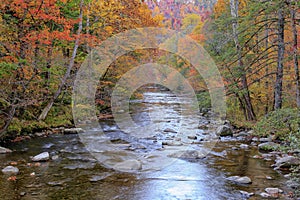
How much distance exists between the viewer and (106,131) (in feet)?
40.7

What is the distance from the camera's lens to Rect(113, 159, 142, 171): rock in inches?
285

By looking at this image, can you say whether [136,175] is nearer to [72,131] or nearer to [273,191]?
[273,191]

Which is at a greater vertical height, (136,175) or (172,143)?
(172,143)

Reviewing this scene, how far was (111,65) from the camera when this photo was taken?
1731 centimetres

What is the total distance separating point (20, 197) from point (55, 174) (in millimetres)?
1404

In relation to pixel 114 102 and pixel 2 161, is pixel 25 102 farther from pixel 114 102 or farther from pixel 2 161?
pixel 114 102

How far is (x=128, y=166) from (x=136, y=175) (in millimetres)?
604

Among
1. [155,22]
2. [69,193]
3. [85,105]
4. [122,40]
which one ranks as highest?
[155,22]

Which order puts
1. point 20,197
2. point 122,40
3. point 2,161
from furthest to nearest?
point 122,40 → point 2,161 → point 20,197

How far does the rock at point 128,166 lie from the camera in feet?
23.7

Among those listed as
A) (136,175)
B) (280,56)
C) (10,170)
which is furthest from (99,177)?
(280,56)

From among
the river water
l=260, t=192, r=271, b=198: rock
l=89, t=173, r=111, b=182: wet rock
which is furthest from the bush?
l=89, t=173, r=111, b=182: wet rock

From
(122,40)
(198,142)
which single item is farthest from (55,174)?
(122,40)

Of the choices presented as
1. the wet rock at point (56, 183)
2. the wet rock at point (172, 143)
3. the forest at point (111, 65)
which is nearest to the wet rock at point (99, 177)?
the wet rock at point (56, 183)
